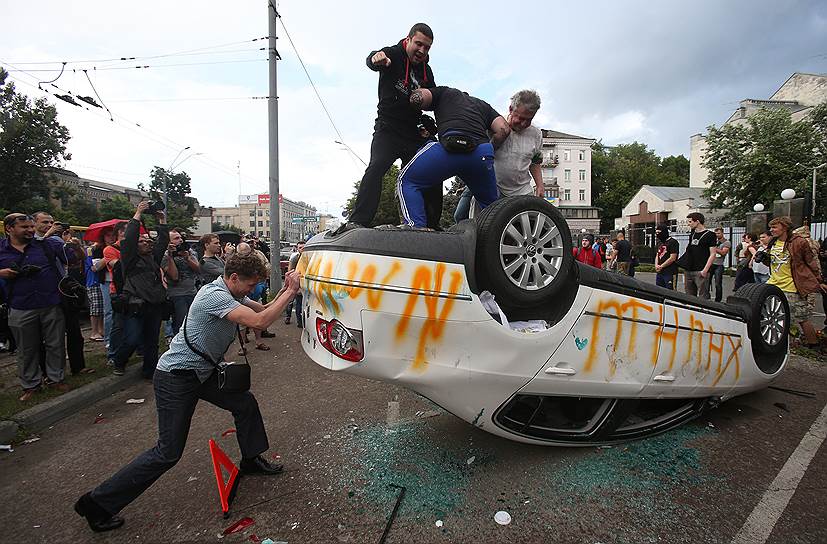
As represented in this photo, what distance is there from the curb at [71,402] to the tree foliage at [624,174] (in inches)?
2484

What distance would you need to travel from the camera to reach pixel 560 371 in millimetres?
2434

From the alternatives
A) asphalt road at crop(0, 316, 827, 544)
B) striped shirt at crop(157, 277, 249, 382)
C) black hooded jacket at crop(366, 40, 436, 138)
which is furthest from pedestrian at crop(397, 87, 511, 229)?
asphalt road at crop(0, 316, 827, 544)

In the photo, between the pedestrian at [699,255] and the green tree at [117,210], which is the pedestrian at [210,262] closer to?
the pedestrian at [699,255]

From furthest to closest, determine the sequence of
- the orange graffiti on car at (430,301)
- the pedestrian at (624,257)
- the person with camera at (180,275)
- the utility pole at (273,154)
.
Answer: the utility pole at (273,154) < the pedestrian at (624,257) < the person with camera at (180,275) < the orange graffiti on car at (430,301)

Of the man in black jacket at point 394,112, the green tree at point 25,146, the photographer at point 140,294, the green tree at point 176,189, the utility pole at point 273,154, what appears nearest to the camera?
the man in black jacket at point 394,112

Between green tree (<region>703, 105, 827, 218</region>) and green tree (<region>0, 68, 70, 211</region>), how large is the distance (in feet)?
162

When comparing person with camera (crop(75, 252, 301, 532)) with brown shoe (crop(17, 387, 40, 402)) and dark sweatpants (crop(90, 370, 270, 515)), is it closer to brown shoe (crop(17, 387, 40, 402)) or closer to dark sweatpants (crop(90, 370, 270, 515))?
dark sweatpants (crop(90, 370, 270, 515))

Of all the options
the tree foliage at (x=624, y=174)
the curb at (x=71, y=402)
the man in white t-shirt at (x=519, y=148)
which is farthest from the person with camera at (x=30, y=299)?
the tree foliage at (x=624, y=174)

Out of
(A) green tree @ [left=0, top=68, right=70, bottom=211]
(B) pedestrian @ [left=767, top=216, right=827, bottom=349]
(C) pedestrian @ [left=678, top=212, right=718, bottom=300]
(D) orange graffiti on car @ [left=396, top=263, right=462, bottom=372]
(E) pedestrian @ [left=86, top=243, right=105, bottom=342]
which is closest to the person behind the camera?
(D) orange graffiti on car @ [left=396, top=263, right=462, bottom=372]

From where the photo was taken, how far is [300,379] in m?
4.96

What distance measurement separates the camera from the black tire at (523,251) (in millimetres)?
2180

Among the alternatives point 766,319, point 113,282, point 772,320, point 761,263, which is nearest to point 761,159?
point 761,263

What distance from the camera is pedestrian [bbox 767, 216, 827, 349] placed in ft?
18.2

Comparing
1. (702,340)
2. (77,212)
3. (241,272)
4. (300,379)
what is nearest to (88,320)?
(300,379)
